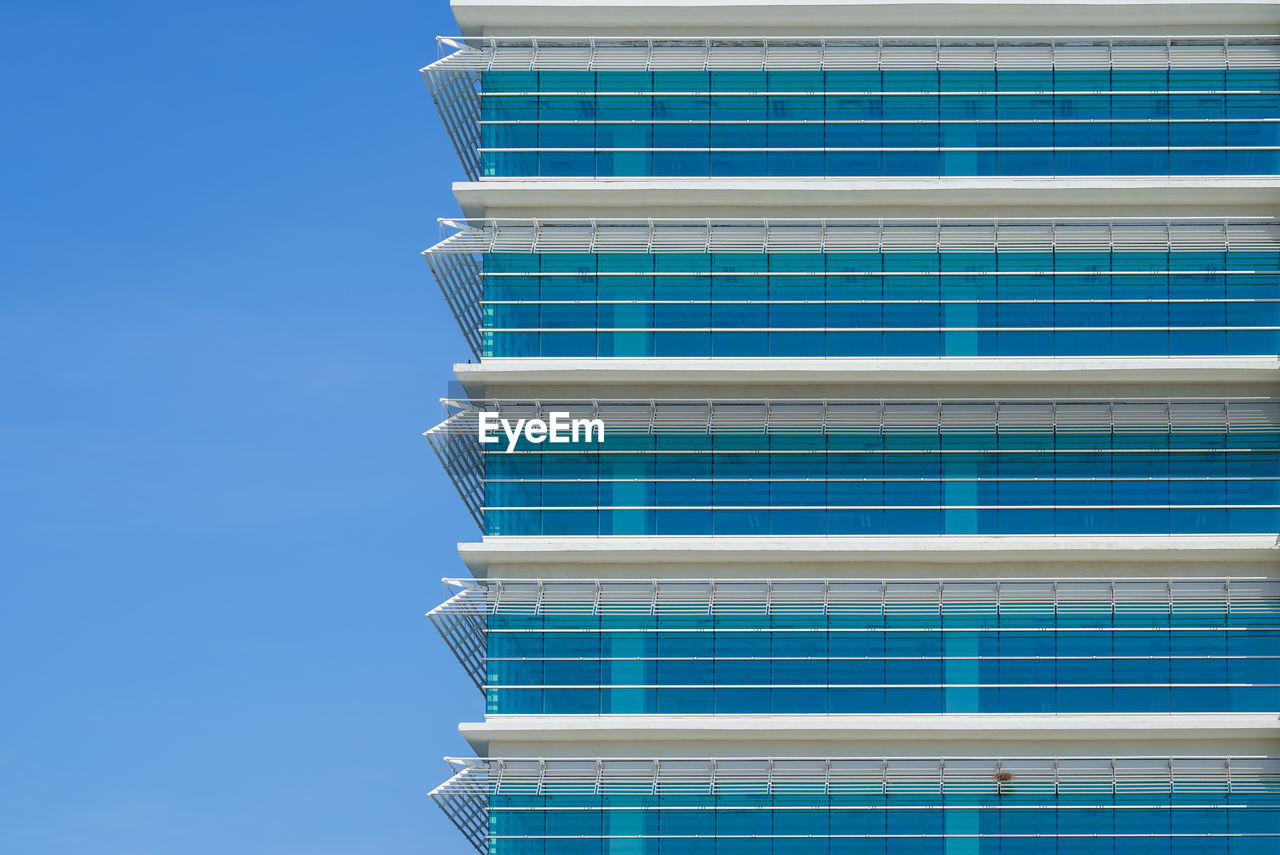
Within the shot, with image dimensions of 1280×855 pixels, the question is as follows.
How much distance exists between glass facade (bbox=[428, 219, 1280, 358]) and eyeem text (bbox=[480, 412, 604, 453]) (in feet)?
7.76

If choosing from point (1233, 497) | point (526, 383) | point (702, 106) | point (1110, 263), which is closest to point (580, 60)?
point (702, 106)

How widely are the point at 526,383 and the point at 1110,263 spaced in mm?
20800

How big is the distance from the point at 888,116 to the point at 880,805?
24184 millimetres

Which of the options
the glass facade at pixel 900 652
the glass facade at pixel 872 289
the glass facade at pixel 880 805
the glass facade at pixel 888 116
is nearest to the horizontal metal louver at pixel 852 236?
the glass facade at pixel 872 289

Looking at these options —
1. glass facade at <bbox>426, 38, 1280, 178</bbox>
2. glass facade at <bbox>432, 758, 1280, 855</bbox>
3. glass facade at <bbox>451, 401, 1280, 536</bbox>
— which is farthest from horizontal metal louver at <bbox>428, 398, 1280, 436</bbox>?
glass facade at <bbox>432, 758, 1280, 855</bbox>

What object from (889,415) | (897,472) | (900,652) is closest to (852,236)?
(889,415)

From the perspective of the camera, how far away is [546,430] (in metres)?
91.1

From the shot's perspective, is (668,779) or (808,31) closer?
(668,779)

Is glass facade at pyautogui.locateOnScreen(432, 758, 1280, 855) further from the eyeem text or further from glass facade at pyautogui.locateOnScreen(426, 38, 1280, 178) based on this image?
glass facade at pyautogui.locateOnScreen(426, 38, 1280, 178)

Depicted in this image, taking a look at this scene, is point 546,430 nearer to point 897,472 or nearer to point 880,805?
point 897,472

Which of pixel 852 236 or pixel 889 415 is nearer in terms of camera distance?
pixel 889 415

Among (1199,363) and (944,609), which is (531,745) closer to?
(944,609)

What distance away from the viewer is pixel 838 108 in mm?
93000

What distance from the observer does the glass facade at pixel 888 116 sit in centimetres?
9288
